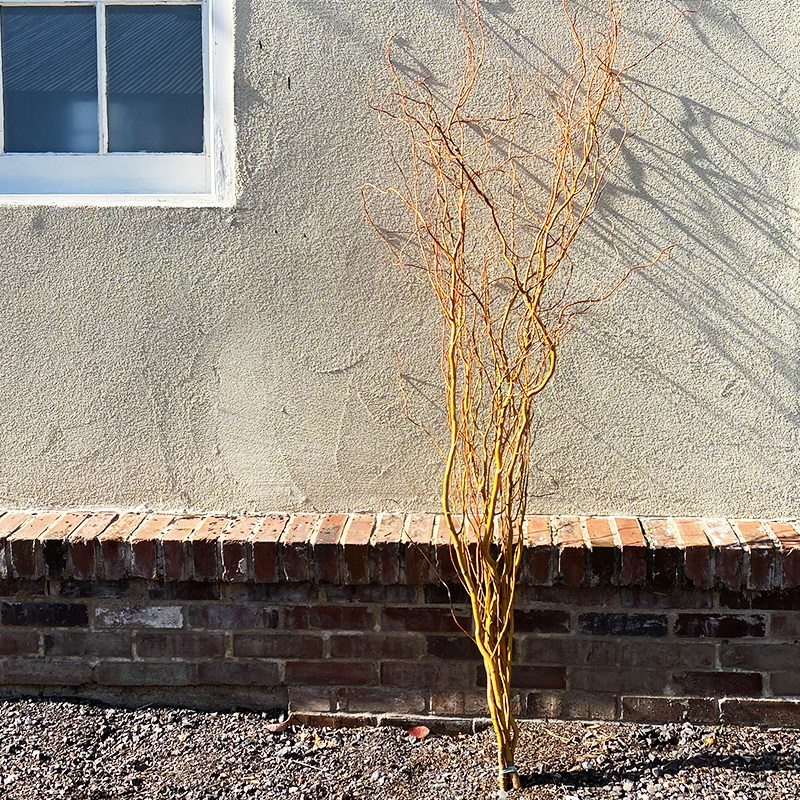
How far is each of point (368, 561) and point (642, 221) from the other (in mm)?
1389

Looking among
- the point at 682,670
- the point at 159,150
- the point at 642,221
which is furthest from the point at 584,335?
the point at 159,150

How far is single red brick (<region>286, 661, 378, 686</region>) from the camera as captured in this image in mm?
2889

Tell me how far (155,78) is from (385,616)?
1.96 m

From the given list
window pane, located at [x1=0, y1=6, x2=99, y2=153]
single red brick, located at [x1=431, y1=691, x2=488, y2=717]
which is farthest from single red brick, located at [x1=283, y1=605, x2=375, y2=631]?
window pane, located at [x1=0, y1=6, x2=99, y2=153]

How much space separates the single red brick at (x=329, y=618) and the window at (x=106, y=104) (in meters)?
1.38

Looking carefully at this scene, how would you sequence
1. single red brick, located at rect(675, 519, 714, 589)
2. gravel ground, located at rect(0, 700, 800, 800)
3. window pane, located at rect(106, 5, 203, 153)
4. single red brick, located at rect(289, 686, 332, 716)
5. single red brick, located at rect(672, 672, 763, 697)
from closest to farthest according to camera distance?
gravel ground, located at rect(0, 700, 800, 800), single red brick, located at rect(675, 519, 714, 589), single red brick, located at rect(672, 672, 763, 697), single red brick, located at rect(289, 686, 332, 716), window pane, located at rect(106, 5, 203, 153)

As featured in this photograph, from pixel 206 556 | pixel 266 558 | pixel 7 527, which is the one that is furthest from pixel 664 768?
pixel 7 527

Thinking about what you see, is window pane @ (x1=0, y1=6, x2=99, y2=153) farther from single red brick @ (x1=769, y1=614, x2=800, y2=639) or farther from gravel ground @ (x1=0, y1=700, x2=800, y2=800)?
single red brick @ (x1=769, y1=614, x2=800, y2=639)

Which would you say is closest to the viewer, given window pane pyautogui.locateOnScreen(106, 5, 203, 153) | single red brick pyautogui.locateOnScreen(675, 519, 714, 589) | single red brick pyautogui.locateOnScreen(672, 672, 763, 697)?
single red brick pyautogui.locateOnScreen(675, 519, 714, 589)

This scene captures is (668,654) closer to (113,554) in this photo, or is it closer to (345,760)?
(345,760)

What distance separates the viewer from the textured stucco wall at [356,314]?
2.83 meters

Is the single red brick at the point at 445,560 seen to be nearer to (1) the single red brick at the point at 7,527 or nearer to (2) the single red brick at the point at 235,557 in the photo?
(2) the single red brick at the point at 235,557

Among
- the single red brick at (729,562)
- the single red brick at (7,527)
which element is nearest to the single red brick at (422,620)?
the single red brick at (729,562)

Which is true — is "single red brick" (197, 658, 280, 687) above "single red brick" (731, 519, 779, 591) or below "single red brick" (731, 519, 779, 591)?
below
